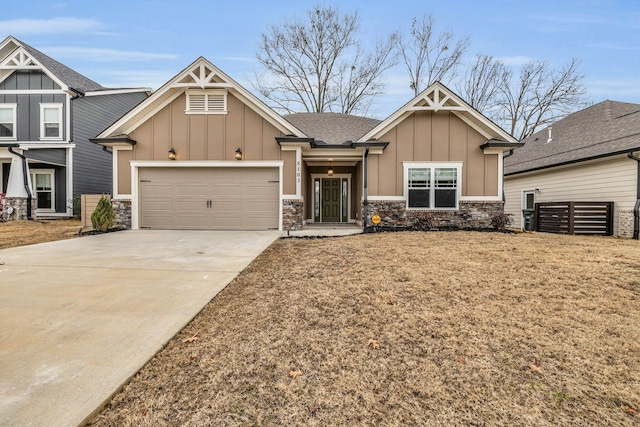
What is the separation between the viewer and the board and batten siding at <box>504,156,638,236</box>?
28.7 feet

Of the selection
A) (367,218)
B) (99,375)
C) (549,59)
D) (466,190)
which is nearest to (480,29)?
(549,59)

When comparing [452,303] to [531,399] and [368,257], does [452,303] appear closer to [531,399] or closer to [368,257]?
[531,399]

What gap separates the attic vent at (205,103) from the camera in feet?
30.5

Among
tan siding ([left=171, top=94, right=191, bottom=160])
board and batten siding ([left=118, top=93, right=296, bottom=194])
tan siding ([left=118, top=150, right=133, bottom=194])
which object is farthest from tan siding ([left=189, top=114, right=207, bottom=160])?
tan siding ([left=118, top=150, right=133, bottom=194])

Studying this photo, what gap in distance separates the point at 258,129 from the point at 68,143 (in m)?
9.55

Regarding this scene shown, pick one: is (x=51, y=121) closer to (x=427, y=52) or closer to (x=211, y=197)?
(x=211, y=197)

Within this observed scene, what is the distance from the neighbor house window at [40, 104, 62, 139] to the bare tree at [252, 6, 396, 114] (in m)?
11.0

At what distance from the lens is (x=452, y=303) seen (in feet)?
9.99

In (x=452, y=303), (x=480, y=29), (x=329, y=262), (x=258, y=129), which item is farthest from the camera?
(x=480, y=29)

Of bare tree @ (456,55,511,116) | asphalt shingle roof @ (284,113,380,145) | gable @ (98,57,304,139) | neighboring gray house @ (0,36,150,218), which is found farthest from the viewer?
bare tree @ (456,55,511,116)

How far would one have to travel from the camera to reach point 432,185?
9.57m

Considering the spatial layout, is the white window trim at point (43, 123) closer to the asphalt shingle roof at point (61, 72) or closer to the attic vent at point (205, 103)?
the asphalt shingle roof at point (61, 72)

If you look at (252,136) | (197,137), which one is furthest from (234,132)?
(197,137)

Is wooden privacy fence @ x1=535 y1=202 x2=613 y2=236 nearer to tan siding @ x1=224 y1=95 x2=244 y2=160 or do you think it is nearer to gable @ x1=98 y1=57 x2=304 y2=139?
gable @ x1=98 y1=57 x2=304 y2=139
